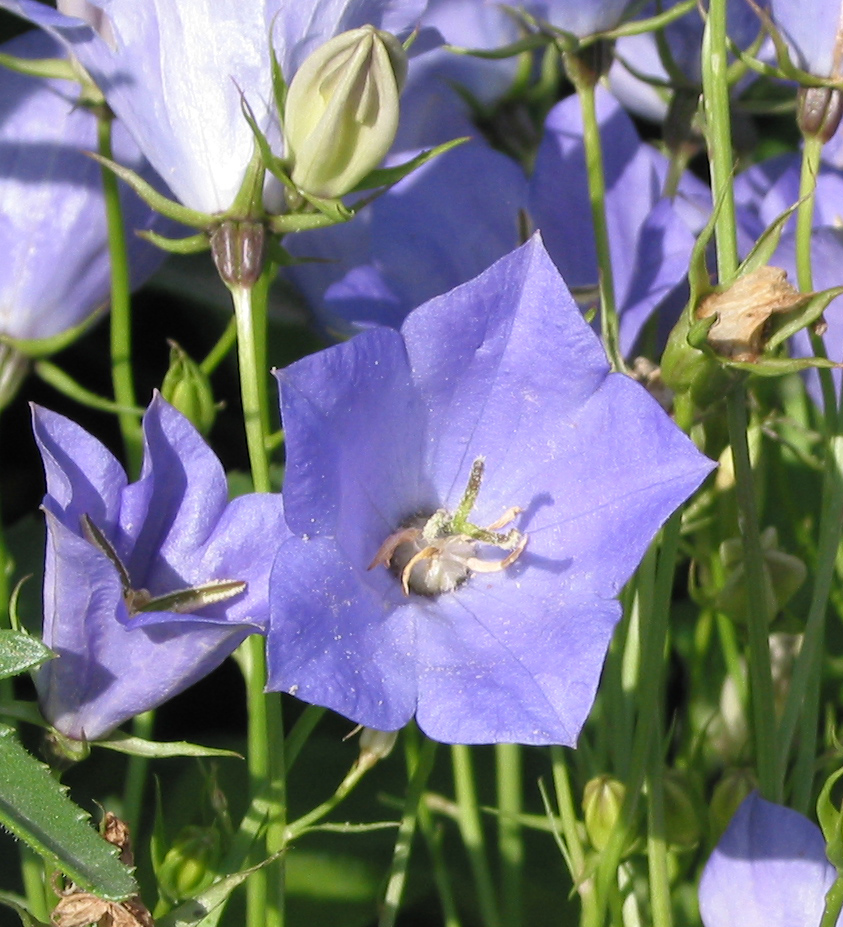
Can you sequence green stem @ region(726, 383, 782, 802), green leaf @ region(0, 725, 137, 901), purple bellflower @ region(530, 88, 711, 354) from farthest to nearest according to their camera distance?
purple bellflower @ region(530, 88, 711, 354)
green stem @ region(726, 383, 782, 802)
green leaf @ region(0, 725, 137, 901)

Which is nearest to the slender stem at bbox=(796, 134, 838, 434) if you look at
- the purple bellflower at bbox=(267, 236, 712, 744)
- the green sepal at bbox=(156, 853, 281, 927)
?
the purple bellflower at bbox=(267, 236, 712, 744)

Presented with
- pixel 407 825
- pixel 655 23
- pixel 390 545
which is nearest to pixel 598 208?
pixel 655 23

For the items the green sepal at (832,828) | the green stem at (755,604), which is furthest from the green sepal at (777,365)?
the green sepal at (832,828)

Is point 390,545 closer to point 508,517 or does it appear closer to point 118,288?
point 508,517

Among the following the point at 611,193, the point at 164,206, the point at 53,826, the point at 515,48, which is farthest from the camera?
the point at 611,193

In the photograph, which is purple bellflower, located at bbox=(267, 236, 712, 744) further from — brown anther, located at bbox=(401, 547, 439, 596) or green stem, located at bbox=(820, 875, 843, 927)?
green stem, located at bbox=(820, 875, 843, 927)

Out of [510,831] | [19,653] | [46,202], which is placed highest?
[46,202]
